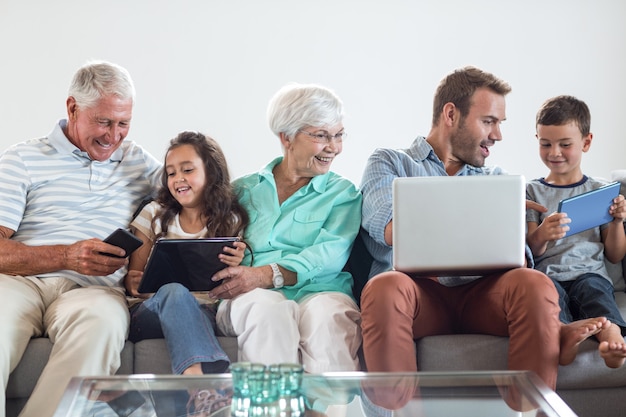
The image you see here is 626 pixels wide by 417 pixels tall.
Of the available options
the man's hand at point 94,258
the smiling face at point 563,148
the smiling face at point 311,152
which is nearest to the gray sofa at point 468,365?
the man's hand at point 94,258

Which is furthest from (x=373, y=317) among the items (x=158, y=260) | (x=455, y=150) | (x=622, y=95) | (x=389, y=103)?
(x=622, y=95)

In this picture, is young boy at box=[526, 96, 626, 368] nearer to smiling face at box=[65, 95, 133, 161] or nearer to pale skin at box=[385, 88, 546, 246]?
pale skin at box=[385, 88, 546, 246]

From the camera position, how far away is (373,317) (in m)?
2.30

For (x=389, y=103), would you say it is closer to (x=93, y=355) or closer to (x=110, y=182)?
(x=110, y=182)

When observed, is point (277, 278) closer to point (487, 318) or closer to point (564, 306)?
point (487, 318)

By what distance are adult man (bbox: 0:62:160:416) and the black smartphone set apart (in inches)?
0.8

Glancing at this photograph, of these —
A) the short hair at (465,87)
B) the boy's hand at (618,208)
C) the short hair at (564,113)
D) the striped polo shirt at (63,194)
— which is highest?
the short hair at (465,87)

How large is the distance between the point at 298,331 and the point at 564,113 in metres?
1.15

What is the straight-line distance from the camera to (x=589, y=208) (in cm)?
266

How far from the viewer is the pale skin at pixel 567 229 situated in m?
2.25

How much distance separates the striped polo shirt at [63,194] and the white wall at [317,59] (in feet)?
4.85

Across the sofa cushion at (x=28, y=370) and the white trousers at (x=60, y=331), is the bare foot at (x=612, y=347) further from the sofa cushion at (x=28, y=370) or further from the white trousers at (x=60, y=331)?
the sofa cushion at (x=28, y=370)

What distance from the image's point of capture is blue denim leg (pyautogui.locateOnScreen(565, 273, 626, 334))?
2.50 metres

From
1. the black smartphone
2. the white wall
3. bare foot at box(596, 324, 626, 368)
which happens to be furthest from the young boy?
the white wall
